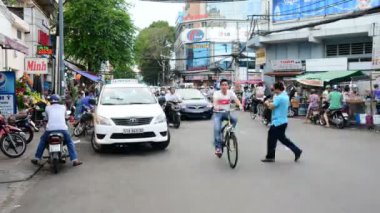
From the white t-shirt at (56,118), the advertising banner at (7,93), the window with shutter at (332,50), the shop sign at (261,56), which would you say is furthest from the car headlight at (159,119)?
the shop sign at (261,56)

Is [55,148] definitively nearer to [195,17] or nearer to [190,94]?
[190,94]

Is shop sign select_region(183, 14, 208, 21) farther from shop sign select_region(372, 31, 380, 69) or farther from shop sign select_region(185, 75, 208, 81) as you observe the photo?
shop sign select_region(372, 31, 380, 69)

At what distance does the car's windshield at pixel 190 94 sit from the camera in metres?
21.8

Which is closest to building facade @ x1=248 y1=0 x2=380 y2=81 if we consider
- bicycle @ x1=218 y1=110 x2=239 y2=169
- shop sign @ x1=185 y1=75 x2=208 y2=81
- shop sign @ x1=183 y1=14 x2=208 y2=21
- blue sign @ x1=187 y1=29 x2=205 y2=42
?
bicycle @ x1=218 y1=110 x2=239 y2=169

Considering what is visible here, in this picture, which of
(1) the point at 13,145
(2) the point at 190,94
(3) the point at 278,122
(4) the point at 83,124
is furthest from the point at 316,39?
(1) the point at 13,145

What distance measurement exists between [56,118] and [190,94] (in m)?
13.6

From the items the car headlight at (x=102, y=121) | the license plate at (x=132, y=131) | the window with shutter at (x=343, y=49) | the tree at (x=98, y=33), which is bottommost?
the license plate at (x=132, y=131)

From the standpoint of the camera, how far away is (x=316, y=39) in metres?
29.5

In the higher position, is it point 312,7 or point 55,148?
point 312,7

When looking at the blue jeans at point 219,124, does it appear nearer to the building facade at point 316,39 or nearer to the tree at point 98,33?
the building facade at point 316,39

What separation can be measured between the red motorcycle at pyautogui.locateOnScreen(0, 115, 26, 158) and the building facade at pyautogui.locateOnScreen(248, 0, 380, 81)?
683 inches

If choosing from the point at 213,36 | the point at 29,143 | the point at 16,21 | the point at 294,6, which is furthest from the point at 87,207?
the point at 213,36

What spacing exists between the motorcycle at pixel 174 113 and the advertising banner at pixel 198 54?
56881 mm

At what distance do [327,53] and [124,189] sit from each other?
25.2 m
